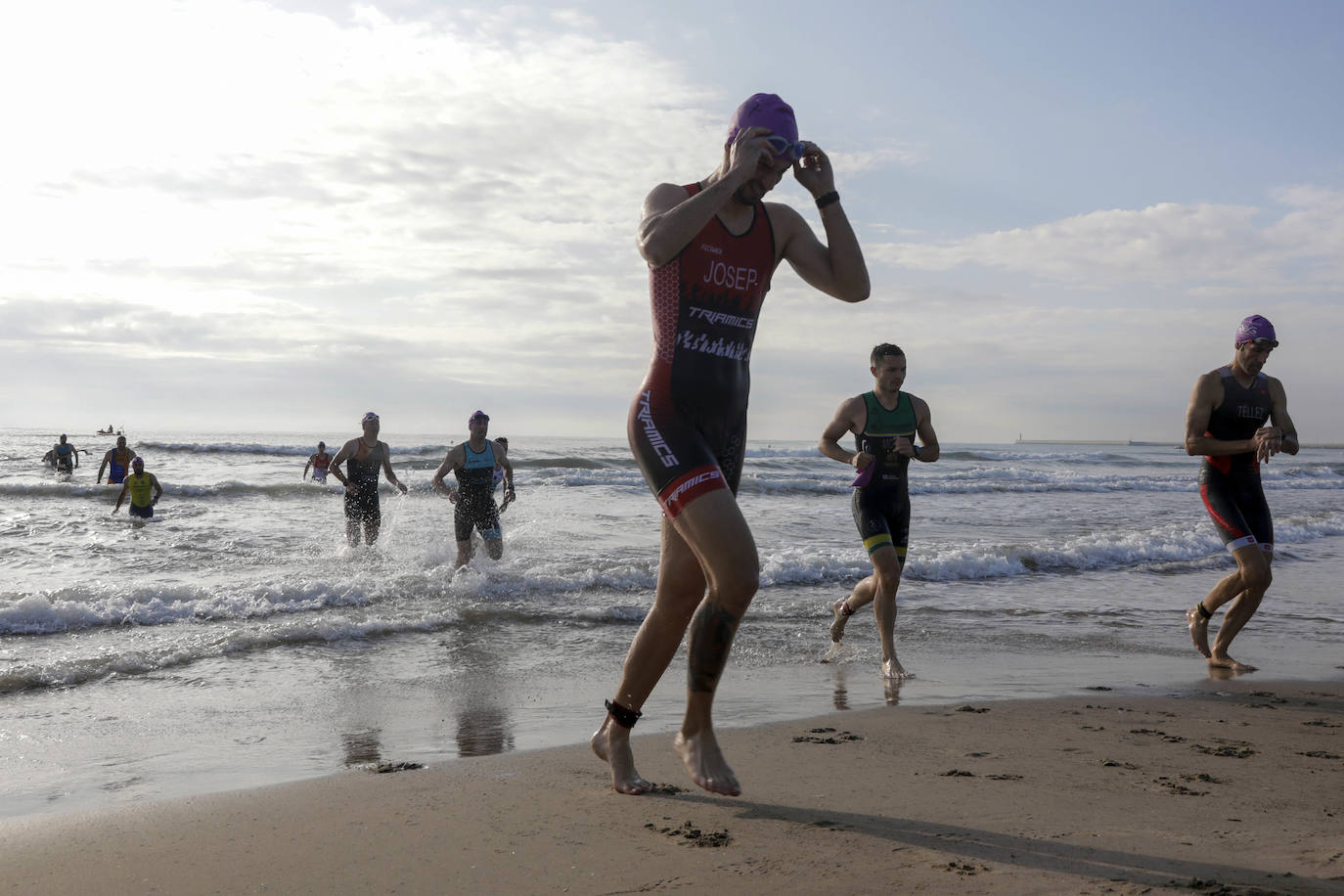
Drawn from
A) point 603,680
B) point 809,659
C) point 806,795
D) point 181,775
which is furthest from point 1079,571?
point 181,775

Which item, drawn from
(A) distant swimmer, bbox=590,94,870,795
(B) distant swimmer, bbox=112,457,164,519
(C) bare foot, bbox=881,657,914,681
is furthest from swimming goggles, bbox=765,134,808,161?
(B) distant swimmer, bbox=112,457,164,519

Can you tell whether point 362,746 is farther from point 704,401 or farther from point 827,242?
point 827,242

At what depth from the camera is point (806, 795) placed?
323 centimetres

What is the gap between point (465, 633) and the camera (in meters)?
7.61

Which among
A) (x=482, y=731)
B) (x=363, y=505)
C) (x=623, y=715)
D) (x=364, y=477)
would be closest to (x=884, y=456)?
(x=482, y=731)

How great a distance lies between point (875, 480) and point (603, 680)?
83.6 inches

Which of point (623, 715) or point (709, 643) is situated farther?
point (623, 715)

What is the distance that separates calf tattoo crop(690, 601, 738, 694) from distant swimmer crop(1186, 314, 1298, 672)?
4309 millimetres

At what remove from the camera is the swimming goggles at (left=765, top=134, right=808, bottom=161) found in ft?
10.1

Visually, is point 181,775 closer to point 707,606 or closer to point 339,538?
point 707,606

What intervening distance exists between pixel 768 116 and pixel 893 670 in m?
3.90

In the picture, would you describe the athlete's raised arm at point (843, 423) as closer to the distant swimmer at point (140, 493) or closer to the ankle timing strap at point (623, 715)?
the ankle timing strap at point (623, 715)

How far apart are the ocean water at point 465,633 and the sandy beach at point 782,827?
64 cm

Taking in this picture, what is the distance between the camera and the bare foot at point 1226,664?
246 inches
